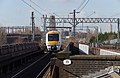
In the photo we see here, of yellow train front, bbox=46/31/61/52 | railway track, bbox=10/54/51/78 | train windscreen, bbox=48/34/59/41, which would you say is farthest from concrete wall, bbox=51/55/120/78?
train windscreen, bbox=48/34/59/41

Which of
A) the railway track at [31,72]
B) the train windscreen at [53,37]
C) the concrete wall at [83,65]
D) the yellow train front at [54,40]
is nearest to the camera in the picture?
the concrete wall at [83,65]

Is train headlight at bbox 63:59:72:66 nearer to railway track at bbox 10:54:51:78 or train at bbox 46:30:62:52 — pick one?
railway track at bbox 10:54:51:78

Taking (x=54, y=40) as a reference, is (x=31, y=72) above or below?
below

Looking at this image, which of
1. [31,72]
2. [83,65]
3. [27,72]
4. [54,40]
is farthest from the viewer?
[54,40]

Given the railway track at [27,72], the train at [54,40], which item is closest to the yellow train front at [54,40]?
the train at [54,40]

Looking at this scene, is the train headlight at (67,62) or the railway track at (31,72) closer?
the train headlight at (67,62)

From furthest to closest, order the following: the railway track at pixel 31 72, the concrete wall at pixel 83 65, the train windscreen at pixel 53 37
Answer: the train windscreen at pixel 53 37 < the railway track at pixel 31 72 < the concrete wall at pixel 83 65

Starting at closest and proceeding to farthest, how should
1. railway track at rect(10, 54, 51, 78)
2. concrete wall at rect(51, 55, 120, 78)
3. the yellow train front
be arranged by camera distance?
1. concrete wall at rect(51, 55, 120, 78)
2. railway track at rect(10, 54, 51, 78)
3. the yellow train front

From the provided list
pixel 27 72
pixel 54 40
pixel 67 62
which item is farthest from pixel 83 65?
pixel 54 40

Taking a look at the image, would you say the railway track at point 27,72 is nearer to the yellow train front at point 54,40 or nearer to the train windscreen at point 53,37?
the yellow train front at point 54,40

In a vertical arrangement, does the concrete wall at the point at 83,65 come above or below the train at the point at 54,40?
below

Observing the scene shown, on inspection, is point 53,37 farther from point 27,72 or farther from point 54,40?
point 27,72

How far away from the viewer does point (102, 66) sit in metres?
14.3

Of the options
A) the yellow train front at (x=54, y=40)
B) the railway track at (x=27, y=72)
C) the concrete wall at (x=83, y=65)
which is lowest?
the railway track at (x=27, y=72)
